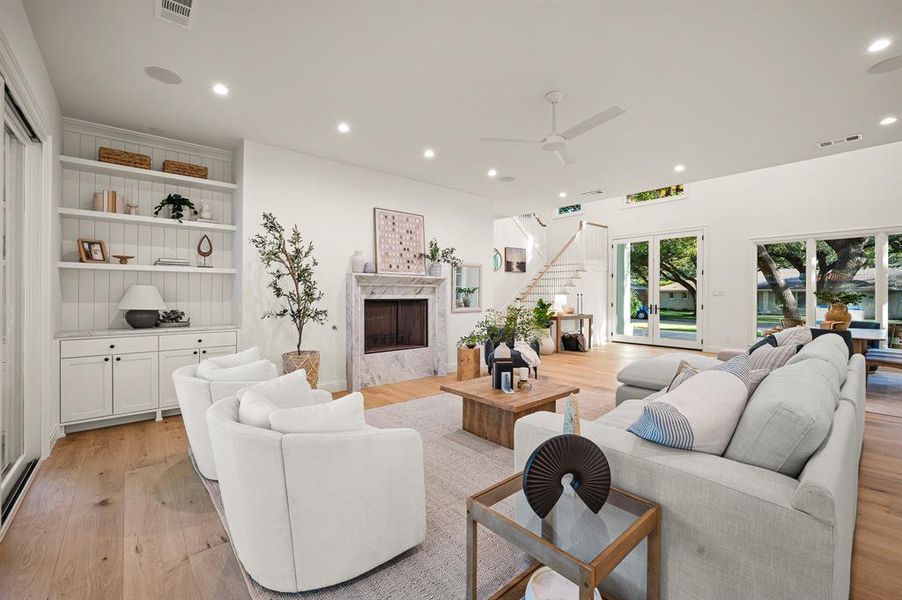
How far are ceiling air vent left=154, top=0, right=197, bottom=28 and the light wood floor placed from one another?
2.92 metres

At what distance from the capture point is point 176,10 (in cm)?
241

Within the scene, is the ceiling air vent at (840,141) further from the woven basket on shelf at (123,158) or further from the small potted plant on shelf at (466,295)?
the woven basket on shelf at (123,158)

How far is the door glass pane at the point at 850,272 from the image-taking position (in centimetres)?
662

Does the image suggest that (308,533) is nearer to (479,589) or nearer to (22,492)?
(479,589)

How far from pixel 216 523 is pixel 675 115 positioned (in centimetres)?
473

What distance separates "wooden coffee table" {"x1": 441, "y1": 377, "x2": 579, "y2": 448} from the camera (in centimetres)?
312

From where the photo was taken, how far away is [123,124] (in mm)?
4023

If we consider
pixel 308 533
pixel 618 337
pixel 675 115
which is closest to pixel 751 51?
pixel 675 115

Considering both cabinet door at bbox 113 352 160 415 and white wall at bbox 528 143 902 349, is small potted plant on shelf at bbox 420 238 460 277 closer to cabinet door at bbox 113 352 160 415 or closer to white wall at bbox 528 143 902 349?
cabinet door at bbox 113 352 160 415

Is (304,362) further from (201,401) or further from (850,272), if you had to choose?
(850,272)

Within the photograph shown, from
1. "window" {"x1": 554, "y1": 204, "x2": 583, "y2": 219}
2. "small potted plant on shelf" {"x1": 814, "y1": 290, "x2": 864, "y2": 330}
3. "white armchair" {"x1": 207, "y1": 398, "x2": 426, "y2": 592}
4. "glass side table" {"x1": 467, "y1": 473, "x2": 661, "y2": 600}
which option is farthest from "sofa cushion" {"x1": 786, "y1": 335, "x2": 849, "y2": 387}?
"window" {"x1": 554, "y1": 204, "x2": 583, "y2": 219}

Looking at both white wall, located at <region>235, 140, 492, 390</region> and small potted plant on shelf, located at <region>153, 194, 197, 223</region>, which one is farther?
white wall, located at <region>235, 140, 492, 390</region>

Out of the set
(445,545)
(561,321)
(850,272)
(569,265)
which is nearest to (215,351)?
(445,545)

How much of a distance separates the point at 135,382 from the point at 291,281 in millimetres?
1749
